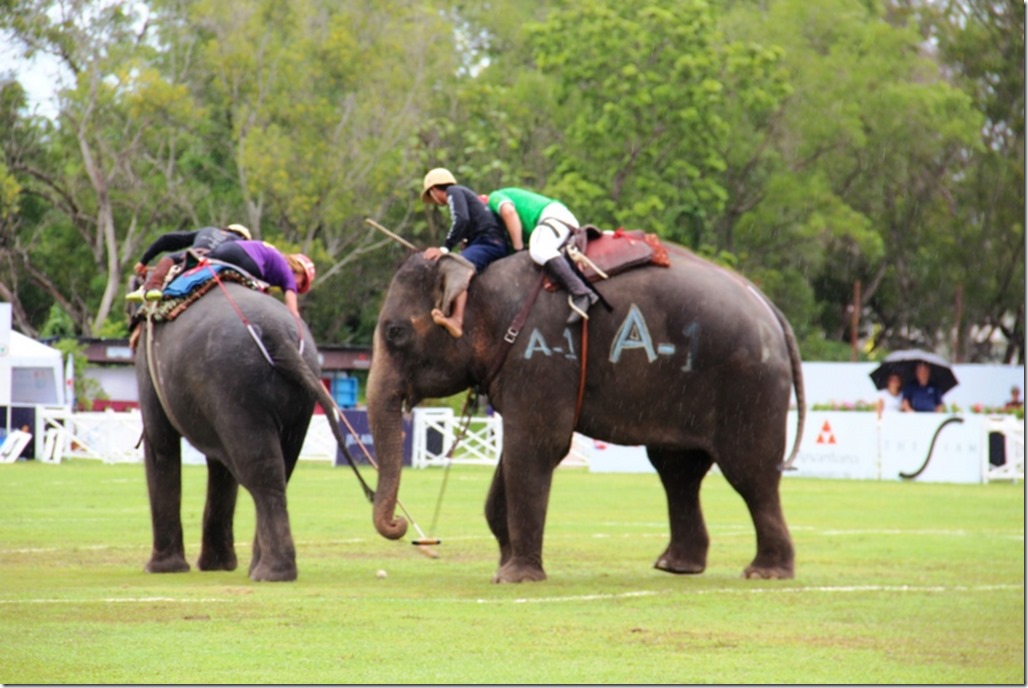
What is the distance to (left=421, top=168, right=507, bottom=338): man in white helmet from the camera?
45.6 ft

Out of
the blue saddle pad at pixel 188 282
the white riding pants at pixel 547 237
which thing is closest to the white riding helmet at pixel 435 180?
the white riding pants at pixel 547 237

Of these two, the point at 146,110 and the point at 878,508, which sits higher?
the point at 146,110

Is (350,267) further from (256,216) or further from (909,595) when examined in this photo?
(909,595)

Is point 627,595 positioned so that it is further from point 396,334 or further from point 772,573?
point 396,334

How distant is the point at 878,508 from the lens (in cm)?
2361

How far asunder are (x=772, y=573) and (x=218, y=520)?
Answer: 159 inches

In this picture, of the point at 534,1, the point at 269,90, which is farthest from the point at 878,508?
the point at 534,1

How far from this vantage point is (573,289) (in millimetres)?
13828

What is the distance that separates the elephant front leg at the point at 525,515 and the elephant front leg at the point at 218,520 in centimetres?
204

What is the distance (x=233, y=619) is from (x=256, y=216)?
28969 mm

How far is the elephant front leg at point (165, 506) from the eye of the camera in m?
14.2

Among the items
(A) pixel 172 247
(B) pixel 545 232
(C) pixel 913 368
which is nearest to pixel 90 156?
(A) pixel 172 247

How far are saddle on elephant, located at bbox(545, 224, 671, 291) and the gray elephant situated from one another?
6.51 ft

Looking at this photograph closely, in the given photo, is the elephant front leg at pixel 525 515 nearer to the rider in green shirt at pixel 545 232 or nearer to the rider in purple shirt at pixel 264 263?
the rider in green shirt at pixel 545 232
